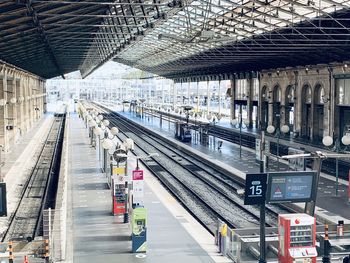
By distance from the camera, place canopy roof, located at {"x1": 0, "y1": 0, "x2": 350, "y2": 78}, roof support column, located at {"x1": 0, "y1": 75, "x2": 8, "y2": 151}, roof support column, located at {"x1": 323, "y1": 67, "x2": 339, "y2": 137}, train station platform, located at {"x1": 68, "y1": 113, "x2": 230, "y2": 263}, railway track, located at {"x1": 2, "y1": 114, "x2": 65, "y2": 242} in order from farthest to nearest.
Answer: roof support column, located at {"x1": 323, "y1": 67, "x2": 339, "y2": 137} → roof support column, located at {"x1": 0, "y1": 75, "x2": 8, "y2": 151} → canopy roof, located at {"x1": 0, "y1": 0, "x2": 350, "y2": 78} → railway track, located at {"x1": 2, "y1": 114, "x2": 65, "y2": 242} → train station platform, located at {"x1": 68, "y1": 113, "x2": 230, "y2": 263}

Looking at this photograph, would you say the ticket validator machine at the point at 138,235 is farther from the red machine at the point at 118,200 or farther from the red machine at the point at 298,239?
the red machine at the point at 118,200

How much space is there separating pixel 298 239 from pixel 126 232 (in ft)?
18.2

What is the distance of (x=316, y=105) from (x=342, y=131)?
4.99m

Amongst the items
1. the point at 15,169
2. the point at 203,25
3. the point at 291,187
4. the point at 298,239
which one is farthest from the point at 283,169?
the point at 298,239

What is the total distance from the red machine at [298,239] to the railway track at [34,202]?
7906 mm

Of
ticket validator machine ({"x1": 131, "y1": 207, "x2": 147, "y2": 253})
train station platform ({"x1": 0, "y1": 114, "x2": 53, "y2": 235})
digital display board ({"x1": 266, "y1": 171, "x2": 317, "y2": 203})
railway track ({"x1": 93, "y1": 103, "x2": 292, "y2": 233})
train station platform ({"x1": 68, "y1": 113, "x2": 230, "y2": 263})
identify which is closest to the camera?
digital display board ({"x1": 266, "y1": 171, "x2": 317, "y2": 203})

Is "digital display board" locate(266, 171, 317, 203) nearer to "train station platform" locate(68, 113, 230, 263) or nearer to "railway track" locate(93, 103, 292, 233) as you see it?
"train station platform" locate(68, 113, 230, 263)

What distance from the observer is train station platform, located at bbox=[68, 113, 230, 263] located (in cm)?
1517

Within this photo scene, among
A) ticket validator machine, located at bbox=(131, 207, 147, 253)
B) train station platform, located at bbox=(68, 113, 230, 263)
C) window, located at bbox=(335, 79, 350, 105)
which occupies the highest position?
window, located at bbox=(335, 79, 350, 105)

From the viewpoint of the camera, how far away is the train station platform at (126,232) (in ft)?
49.8

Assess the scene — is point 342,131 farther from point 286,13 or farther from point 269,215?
point 269,215

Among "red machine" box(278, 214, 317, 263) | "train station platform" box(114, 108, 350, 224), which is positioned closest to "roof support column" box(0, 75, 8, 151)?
"train station platform" box(114, 108, 350, 224)

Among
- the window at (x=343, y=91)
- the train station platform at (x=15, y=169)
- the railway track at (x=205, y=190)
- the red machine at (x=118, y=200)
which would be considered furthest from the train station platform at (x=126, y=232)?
the window at (x=343, y=91)

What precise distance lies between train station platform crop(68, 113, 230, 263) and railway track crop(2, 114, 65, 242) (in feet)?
6.16
